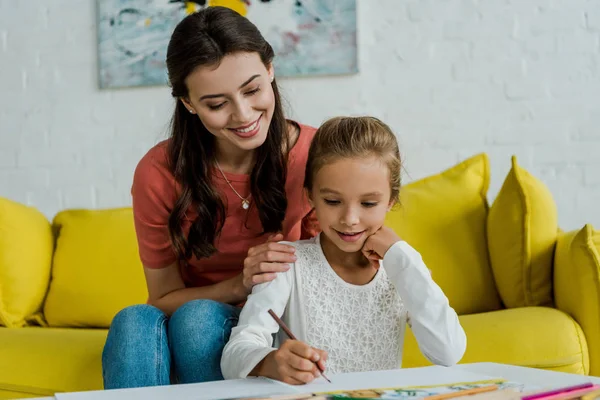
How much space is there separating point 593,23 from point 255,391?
2359 millimetres

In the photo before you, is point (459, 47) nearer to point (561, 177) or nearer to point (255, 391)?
point (561, 177)

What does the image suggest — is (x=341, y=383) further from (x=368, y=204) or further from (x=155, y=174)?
(x=155, y=174)

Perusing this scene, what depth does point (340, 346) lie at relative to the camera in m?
1.49

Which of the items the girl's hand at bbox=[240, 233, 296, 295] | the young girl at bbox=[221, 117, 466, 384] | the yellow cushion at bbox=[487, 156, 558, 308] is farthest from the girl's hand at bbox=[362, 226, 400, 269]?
the yellow cushion at bbox=[487, 156, 558, 308]

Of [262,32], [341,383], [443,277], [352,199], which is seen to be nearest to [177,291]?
[352,199]

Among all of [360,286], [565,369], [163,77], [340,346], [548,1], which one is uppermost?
[548,1]

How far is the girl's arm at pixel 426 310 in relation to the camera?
141 cm

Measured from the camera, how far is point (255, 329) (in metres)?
1.38

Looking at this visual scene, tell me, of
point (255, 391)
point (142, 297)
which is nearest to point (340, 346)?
point (255, 391)

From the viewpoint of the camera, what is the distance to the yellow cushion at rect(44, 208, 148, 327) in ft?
8.44

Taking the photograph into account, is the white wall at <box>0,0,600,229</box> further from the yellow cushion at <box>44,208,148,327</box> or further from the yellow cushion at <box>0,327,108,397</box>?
the yellow cushion at <box>0,327,108,397</box>

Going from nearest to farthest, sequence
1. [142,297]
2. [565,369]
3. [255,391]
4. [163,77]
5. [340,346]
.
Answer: [255,391]
[340,346]
[565,369]
[142,297]
[163,77]

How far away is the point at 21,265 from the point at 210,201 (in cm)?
119

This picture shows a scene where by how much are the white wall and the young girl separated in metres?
1.46
